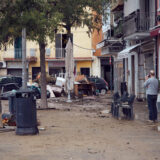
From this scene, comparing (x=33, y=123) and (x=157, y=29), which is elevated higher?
(x=157, y=29)

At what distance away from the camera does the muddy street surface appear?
29.6ft

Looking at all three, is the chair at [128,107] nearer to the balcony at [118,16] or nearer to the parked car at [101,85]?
the balcony at [118,16]

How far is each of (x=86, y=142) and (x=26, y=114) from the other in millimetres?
2021

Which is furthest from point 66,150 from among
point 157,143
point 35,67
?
point 35,67

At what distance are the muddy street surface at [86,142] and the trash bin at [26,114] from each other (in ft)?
0.91

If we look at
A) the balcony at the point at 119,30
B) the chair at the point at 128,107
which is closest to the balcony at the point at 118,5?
the balcony at the point at 119,30

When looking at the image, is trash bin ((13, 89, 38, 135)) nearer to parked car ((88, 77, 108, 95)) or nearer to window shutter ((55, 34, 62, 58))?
parked car ((88, 77, 108, 95))

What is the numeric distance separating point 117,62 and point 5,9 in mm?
23515

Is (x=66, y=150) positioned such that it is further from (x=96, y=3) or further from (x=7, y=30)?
(x=96, y=3)

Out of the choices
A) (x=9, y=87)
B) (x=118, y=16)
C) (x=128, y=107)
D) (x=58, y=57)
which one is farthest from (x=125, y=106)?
(x=58, y=57)

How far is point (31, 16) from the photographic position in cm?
1320

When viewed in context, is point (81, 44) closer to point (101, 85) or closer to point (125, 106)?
point (101, 85)

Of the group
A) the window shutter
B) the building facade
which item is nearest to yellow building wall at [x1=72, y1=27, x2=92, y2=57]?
the building facade

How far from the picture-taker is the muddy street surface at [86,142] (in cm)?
902
